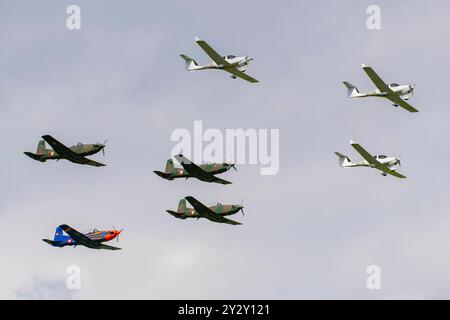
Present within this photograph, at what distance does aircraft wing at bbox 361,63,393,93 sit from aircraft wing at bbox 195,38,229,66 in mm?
13296

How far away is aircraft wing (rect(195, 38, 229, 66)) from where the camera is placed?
124 m

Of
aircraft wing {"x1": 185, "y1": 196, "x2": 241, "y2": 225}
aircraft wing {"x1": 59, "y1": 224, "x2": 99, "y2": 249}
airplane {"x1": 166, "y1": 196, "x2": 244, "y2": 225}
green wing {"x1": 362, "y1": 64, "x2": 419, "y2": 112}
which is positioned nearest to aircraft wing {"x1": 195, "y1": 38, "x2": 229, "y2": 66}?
green wing {"x1": 362, "y1": 64, "x2": 419, "y2": 112}

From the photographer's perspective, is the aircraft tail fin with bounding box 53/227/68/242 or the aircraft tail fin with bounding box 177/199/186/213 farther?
the aircraft tail fin with bounding box 53/227/68/242

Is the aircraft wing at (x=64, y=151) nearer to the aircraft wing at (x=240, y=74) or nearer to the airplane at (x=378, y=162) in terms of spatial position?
the aircraft wing at (x=240, y=74)

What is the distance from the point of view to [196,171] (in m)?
117

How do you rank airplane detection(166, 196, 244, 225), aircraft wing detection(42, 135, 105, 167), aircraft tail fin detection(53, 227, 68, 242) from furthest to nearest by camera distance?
aircraft tail fin detection(53, 227, 68, 242)
airplane detection(166, 196, 244, 225)
aircraft wing detection(42, 135, 105, 167)

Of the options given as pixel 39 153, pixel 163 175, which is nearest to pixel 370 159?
pixel 163 175

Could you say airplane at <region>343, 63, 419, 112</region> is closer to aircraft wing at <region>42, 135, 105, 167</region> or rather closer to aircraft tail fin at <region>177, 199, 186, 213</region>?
aircraft tail fin at <region>177, 199, 186, 213</region>

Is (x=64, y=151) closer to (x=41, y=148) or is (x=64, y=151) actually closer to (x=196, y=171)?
(x=41, y=148)

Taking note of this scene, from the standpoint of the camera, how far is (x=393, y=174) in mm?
130125
